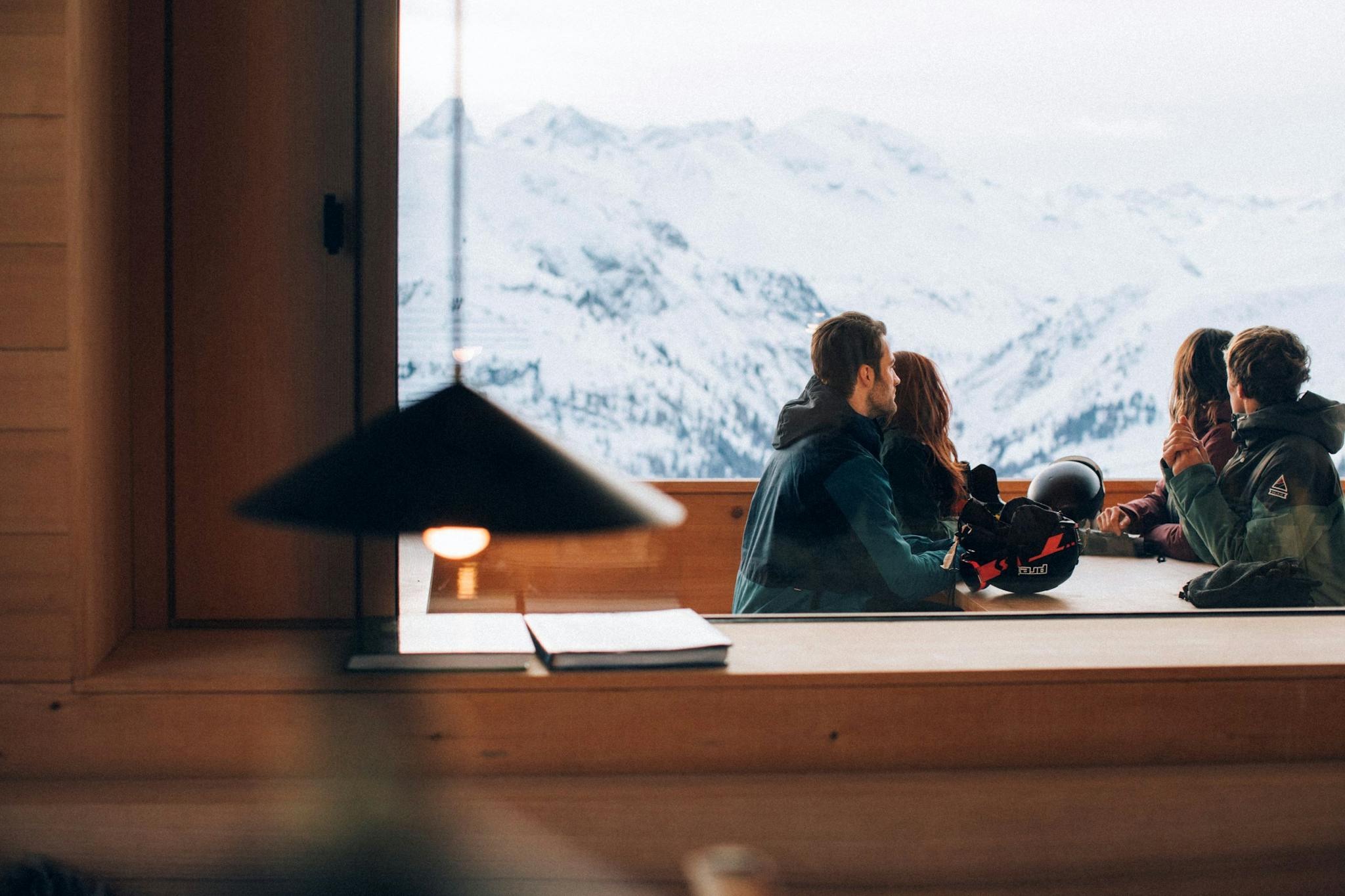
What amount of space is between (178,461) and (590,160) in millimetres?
1464

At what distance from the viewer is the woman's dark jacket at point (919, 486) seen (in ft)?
8.12

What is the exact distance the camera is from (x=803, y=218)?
3.44m

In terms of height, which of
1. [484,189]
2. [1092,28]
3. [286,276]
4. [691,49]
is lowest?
[286,276]

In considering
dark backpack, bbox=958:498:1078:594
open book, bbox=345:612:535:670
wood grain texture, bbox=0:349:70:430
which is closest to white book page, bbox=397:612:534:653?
open book, bbox=345:612:535:670

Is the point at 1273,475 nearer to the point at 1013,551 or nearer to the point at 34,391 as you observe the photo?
the point at 1013,551

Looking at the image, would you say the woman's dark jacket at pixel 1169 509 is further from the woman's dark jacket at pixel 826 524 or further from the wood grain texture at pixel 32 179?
the wood grain texture at pixel 32 179

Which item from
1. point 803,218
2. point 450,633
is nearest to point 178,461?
point 450,633

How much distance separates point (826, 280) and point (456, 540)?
2.75m

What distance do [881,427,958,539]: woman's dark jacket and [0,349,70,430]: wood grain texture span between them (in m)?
1.69

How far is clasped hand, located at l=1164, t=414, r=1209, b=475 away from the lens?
2725 millimetres

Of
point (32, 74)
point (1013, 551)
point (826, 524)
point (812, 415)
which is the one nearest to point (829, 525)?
point (826, 524)

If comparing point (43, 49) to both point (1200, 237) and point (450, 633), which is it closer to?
point (450, 633)

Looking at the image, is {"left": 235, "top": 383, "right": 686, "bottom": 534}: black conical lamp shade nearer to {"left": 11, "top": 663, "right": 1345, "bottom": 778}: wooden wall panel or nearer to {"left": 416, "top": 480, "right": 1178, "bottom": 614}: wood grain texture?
{"left": 416, "top": 480, "right": 1178, "bottom": 614}: wood grain texture

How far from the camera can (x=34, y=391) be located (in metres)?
1.36
